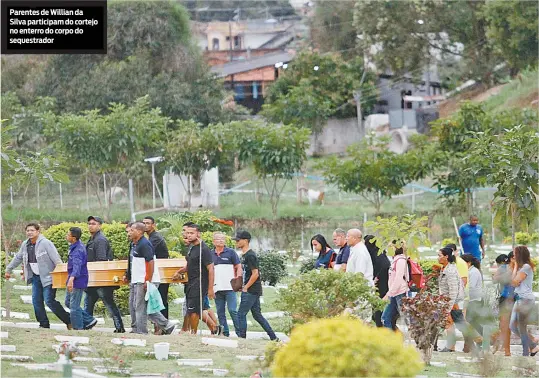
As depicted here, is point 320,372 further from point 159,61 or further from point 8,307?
A: point 159,61

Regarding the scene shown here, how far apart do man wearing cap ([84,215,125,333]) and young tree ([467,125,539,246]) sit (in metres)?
4.84

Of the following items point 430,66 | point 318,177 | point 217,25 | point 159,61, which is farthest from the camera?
point 217,25

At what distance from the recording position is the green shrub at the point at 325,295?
1016 centimetres

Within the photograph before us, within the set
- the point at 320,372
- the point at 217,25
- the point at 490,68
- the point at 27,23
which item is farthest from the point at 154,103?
the point at 320,372

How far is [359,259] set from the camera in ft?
38.1

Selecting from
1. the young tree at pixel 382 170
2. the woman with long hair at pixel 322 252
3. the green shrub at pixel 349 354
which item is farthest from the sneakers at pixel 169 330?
the young tree at pixel 382 170

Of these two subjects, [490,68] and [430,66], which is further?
[430,66]

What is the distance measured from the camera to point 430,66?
51.9 metres

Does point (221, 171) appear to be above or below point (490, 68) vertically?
below

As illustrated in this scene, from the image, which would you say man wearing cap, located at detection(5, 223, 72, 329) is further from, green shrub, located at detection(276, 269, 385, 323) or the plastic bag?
green shrub, located at detection(276, 269, 385, 323)

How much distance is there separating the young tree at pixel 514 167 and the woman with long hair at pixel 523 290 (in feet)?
8.74

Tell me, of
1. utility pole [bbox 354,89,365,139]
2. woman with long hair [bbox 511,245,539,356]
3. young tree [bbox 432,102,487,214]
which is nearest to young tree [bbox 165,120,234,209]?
young tree [bbox 432,102,487,214]

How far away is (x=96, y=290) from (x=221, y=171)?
28092 millimetres

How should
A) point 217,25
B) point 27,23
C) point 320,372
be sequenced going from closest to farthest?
point 320,372, point 27,23, point 217,25
